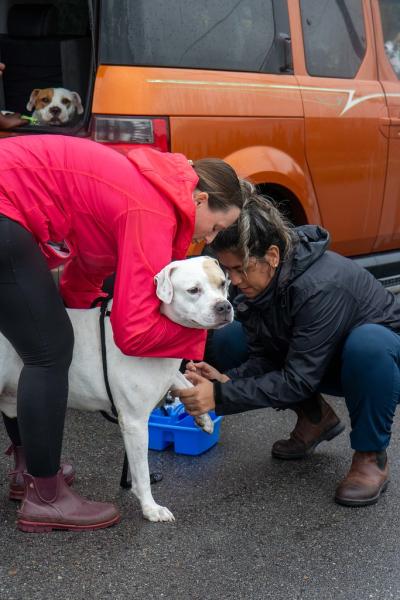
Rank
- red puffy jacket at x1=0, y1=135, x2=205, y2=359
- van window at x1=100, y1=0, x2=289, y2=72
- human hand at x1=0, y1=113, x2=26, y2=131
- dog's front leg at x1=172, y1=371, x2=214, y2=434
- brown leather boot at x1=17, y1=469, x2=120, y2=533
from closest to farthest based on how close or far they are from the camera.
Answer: red puffy jacket at x1=0, y1=135, x2=205, y2=359 → brown leather boot at x1=17, y1=469, x2=120, y2=533 → dog's front leg at x1=172, y1=371, x2=214, y2=434 → van window at x1=100, y1=0, x2=289, y2=72 → human hand at x1=0, y1=113, x2=26, y2=131

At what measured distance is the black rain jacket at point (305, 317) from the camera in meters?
3.20

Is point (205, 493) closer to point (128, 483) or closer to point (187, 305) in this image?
point (128, 483)

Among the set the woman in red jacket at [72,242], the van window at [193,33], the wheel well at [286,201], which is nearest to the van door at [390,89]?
the wheel well at [286,201]

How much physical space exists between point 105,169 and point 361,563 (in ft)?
5.10

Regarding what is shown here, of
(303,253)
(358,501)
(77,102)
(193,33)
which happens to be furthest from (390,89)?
(358,501)

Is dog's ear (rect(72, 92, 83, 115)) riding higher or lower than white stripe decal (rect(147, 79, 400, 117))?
lower

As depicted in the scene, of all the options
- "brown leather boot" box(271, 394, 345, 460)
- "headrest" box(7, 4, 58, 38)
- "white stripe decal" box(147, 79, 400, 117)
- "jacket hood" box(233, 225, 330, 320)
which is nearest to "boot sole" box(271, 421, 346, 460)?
"brown leather boot" box(271, 394, 345, 460)

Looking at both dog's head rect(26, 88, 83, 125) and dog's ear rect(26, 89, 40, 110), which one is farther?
dog's ear rect(26, 89, 40, 110)

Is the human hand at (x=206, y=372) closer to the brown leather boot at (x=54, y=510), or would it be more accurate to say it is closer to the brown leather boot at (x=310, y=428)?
the brown leather boot at (x=310, y=428)

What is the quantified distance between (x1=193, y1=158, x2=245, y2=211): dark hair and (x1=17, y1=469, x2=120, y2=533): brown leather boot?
3.58 ft

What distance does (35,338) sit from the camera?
273 centimetres

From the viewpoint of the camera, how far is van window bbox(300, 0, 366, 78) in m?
4.68

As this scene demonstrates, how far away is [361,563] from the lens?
111 inches

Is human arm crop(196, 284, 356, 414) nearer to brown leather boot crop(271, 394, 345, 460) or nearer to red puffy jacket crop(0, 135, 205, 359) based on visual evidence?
brown leather boot crop(271, 394, 345, 460)
